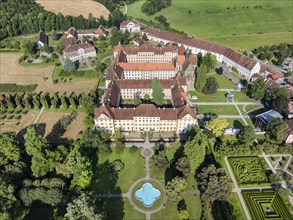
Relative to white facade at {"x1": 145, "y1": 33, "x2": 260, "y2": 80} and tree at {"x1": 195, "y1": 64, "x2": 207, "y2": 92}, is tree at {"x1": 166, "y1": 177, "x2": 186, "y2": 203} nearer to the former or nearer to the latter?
tree at {"x1": 195, "y1": 64, "x2": 207, "y2": 92}

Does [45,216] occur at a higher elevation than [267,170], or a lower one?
lower

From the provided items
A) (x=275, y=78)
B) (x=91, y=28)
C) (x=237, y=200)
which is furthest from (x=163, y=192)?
(x=91, y=28)

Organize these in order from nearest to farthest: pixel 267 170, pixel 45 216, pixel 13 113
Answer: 1. pixel 45 216
2. pixel 267 170
3. pixel 13 113

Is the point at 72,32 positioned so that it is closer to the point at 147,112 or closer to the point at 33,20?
the point at 33,20

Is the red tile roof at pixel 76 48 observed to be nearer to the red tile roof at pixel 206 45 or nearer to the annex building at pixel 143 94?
the annex building at pixel 143 94

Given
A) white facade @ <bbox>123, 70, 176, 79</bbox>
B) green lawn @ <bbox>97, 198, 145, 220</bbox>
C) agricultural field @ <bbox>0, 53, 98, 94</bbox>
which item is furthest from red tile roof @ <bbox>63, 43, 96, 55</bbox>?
green lawn @ <bbox>97, 198, 145, 220</bbox>

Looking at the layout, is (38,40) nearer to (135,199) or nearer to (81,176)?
(81,176)

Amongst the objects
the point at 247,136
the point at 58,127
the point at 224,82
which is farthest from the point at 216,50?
the point at 58,127

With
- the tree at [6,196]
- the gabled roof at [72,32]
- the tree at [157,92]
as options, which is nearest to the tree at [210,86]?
the tree at [157,92]
